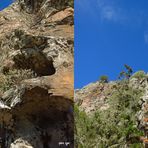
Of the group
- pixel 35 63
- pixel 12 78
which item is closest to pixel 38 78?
pixel 12 78

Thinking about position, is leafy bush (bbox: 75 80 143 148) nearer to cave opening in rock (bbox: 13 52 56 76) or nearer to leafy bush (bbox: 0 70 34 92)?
cave opening in rock (bbox: 13 52 56 76)

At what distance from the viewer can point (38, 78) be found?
10.8 meters

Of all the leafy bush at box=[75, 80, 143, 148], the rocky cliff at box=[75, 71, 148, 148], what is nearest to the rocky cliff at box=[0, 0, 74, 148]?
the rocky cliff at box=[75, 71, 148, 148]

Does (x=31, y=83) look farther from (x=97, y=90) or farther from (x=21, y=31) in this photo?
(x=97, y=90)

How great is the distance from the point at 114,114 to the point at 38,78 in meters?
15.9

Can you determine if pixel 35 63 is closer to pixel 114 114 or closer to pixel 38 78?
pixel 38 78

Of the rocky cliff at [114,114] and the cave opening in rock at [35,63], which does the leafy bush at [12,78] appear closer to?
the cave opening in rock at [35,63]

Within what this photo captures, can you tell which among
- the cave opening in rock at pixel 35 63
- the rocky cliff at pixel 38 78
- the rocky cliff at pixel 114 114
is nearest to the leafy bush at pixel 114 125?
the rocky cliff at pixel 114 114

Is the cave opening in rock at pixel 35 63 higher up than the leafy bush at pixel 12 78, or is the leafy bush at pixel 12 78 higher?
the cave opening in rock at pixel 35 63

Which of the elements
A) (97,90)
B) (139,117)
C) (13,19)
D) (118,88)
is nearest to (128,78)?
(118,88)

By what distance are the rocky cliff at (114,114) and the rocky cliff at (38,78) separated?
8.43 feet

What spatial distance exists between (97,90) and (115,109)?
Answer: 23.0 feet

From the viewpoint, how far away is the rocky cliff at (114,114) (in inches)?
786

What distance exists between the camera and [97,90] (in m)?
34.6
